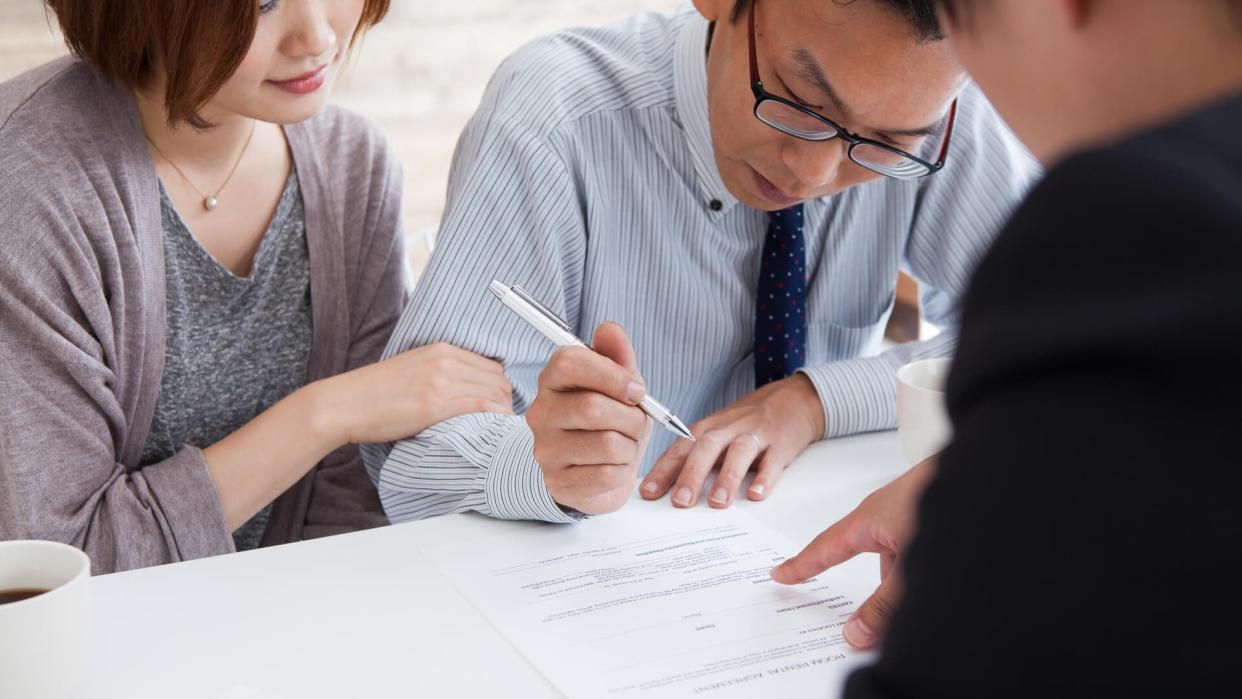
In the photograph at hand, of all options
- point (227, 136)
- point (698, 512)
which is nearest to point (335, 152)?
point (227, 136)

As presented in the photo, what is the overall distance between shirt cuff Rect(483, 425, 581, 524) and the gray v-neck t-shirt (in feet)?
1.61

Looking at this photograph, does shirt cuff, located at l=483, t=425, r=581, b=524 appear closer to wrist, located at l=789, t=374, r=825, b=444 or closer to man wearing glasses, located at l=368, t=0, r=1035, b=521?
man wearing glasses, located at l=368, t=0, r=1035, b=521

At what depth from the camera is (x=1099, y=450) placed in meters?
0.34

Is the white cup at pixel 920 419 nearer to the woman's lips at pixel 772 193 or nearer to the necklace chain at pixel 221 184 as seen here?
the woman's lips at pixel 772 193

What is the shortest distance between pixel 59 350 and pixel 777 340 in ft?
2.78

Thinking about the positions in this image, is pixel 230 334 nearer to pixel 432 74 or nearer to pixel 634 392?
pixel 634 392

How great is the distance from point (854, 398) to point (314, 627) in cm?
70

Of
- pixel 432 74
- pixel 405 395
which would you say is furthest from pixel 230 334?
pixel 432 74

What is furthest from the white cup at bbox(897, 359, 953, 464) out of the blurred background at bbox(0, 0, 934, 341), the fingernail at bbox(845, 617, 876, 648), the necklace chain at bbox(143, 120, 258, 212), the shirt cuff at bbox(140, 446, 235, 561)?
the blurred background at bbox(0, 0, 934, 341)

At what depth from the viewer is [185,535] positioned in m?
1.21

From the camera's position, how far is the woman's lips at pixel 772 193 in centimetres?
134

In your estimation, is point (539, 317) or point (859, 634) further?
point (539, 317)

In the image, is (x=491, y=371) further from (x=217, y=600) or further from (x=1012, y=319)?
(x=1012, y=319)

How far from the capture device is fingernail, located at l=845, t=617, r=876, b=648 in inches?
33.2
